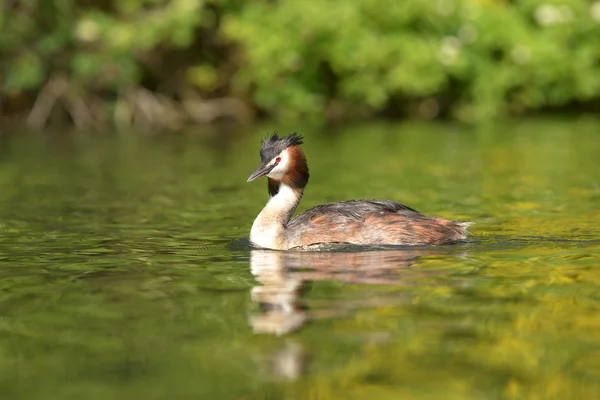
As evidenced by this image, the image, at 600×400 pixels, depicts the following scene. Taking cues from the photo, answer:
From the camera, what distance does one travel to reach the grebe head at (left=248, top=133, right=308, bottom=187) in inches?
432

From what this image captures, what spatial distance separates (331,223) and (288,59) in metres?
21.4

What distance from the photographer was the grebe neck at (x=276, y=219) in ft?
35.3

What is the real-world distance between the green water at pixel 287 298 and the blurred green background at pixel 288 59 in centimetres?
1407

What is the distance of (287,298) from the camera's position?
27.1ft

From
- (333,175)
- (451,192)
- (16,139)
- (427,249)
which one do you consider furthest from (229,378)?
(16,139)

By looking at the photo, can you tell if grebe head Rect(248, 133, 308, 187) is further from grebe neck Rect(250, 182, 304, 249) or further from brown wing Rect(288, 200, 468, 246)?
brown wing Rect(288, 200, 468, 246)

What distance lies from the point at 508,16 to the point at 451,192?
61.0ft

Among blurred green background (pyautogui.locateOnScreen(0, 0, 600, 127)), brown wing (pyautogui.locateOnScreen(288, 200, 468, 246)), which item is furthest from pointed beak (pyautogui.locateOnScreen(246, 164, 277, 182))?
blurred green background (pyautogui.locateOnScreen(0, 0, 600, 127))

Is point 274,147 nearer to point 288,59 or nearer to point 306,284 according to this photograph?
point 306,284

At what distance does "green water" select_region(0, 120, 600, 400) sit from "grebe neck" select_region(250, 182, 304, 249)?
241 millimetres

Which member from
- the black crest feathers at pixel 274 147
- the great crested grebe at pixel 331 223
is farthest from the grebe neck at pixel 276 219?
the black crest feathers at pixel 274 147

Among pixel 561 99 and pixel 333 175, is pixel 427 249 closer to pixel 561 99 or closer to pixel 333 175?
pixel 333 175

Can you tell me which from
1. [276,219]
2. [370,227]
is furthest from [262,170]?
[370,227]

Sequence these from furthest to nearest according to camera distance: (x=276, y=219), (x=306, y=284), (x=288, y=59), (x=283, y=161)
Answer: (x=288, y=59)
(x=283, y=161)
(x=276, y=219)
(x=306, y=284)
